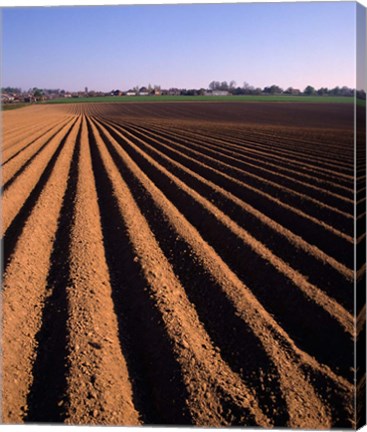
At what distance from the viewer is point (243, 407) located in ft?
10.7

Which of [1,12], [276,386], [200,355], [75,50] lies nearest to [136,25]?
[75,50]

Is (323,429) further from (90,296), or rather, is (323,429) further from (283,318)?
(90,296)

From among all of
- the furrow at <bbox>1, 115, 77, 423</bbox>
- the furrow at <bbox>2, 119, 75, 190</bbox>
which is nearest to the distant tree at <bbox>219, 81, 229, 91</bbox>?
the furrow at <bbox>1, 115, 77, 423</bbox>

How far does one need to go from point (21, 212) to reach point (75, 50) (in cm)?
281

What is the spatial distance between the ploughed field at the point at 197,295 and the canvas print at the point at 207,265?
0.05ft

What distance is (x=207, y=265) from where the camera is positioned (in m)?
4.76

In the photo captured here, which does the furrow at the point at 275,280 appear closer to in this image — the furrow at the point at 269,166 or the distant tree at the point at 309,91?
the furrow at the point at 269,166

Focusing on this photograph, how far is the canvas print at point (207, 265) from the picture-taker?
333cm

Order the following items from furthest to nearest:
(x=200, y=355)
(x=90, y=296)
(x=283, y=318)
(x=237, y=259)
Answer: (x=237, y=259) → (x=90, y=296) → (x=283, y=318) → (x=200, y=355)

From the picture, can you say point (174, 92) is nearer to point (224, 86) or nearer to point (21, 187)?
point (224, 86)

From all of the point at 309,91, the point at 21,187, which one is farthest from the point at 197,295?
the point at 21,187

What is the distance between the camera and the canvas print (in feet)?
10.9

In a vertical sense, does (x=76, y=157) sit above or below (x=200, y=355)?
above

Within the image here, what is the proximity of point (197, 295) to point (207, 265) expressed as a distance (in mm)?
469
